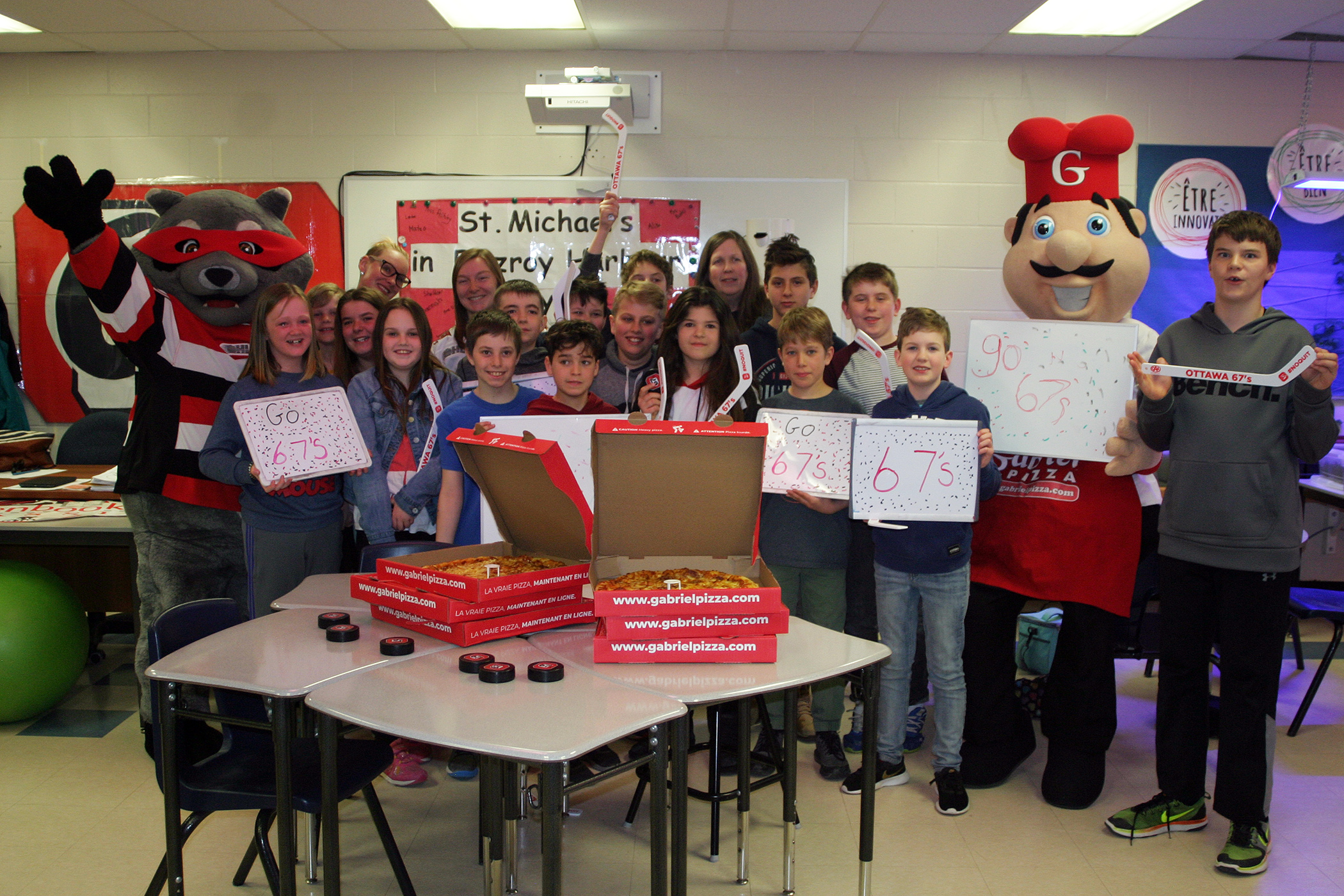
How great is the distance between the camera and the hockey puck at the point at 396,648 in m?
1.91

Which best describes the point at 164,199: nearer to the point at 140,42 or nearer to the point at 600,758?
the point at 140,42

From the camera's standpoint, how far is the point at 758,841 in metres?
2.61

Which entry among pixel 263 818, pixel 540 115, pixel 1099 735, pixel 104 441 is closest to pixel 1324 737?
pixel 1099 735

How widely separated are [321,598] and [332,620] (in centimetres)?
30

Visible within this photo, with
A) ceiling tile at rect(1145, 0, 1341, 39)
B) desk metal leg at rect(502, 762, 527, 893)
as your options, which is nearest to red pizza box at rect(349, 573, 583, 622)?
desk metal leg at rect(502, 762, 527, 893)

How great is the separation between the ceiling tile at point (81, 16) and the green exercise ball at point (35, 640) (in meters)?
2.60

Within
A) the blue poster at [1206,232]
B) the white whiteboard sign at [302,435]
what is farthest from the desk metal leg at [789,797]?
the blue poster at [1206,232]

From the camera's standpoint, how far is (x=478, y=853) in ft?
8.31

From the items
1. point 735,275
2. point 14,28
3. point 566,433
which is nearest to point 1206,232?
point 735,275

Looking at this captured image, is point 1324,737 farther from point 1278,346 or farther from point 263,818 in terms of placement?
point 263,818

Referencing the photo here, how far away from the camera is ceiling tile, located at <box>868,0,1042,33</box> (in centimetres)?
407

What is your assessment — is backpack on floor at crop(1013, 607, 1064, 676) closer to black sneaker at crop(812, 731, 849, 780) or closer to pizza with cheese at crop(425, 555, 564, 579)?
black sneaker at crop(812, 731, 849, 780)

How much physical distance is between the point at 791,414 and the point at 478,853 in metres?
1.51

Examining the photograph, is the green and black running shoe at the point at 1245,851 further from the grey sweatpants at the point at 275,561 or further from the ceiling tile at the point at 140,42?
the ceiling tile at the point at 140,42
